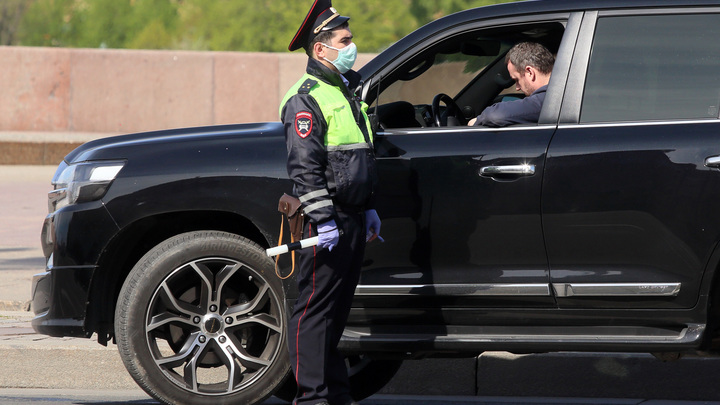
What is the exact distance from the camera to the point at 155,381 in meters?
4.69

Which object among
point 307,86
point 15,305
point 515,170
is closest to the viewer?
point 307,86

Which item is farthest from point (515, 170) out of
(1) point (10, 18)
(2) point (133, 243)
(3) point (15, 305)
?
(1) point (10, 18)

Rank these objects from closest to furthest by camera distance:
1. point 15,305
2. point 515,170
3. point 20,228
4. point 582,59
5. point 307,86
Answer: point 307,86
point 515,170
point 582,59
point 15,305
point 20,228

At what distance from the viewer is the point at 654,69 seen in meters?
4.43

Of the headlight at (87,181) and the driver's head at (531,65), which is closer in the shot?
the headlight at (87,181)

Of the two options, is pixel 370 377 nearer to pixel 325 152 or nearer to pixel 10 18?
pixel 325 152

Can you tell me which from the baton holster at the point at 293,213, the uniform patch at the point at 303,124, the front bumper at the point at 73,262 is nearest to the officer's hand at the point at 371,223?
the baton holster at the point at 293,213

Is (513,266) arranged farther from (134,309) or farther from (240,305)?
(134,309)

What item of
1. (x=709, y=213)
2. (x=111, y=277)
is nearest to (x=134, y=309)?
(x=111, y=277)

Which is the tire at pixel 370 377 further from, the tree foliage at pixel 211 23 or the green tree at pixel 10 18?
the green tree at pixel 10 18

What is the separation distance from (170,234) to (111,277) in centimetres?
31

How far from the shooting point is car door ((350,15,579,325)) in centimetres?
438

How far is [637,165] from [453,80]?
1.34m

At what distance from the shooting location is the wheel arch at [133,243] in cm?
471
